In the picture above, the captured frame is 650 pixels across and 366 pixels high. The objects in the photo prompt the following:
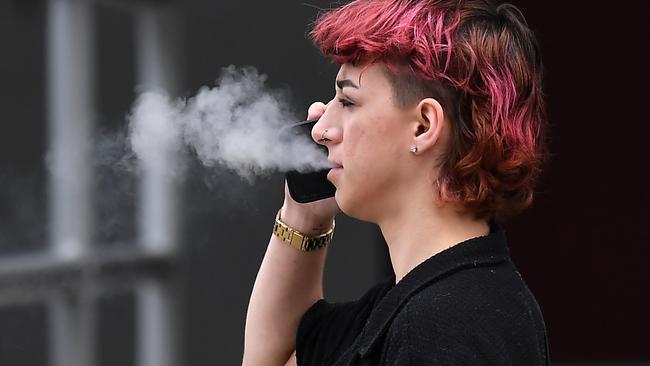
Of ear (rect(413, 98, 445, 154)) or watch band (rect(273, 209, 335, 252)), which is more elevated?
ear (rect(413, 98, 445, 154))

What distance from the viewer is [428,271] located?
151 cm

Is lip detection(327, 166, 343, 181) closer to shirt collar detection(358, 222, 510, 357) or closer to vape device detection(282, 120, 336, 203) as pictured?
vape device detection(282, 120, 336, 203)

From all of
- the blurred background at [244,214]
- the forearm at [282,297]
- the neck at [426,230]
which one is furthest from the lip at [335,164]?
the blurred background at [244,214]

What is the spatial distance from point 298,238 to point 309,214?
0.05 meters

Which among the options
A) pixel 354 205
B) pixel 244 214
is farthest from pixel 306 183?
pixel 244 214

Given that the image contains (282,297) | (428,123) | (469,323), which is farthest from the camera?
(282,297)

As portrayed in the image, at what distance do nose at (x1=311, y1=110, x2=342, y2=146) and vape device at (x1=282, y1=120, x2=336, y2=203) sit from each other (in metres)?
0.07

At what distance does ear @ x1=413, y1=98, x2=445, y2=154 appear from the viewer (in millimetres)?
1520

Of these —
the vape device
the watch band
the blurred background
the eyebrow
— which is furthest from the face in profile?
the blurred background

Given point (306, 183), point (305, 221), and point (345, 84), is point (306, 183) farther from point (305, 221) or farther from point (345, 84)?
point (345, 84)

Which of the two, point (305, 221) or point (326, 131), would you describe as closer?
point (326, 131)

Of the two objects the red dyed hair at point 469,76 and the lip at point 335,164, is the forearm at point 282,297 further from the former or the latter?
the red dyed hair at point 469,76

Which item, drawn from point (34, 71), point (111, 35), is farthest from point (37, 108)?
point (111, 35)

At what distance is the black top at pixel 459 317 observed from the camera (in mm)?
1401
